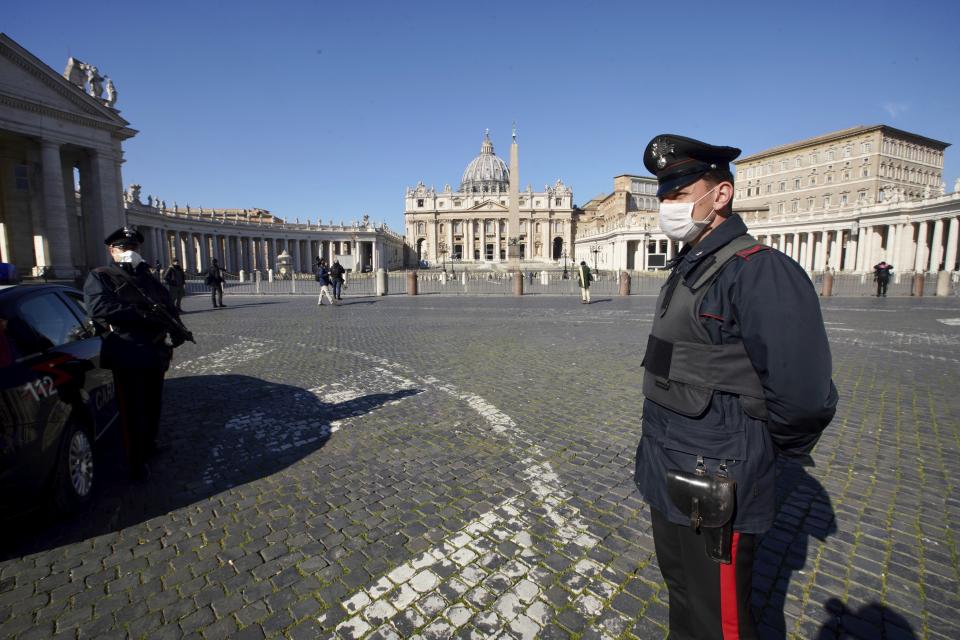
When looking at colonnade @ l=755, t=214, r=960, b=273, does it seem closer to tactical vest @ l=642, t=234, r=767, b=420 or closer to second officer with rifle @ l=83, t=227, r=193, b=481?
tactical vest @ l=642, t=234, r=767, b=420

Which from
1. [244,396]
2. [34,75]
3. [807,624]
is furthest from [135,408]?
[34,75]

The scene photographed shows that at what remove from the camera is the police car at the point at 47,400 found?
2.69 m

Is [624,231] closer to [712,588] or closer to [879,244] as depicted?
[879,244]

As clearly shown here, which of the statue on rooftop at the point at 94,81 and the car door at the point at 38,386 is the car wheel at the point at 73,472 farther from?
the statue on rooftop at the point at 94,81

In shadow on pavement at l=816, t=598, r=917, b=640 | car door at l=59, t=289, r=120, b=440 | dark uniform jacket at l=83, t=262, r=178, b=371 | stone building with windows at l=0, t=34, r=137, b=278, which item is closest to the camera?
shadow on pavement at l=816, t=598, r=917, b=640

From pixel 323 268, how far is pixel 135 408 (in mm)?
16278

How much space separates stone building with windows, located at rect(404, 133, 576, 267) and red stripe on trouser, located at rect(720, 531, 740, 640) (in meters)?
100

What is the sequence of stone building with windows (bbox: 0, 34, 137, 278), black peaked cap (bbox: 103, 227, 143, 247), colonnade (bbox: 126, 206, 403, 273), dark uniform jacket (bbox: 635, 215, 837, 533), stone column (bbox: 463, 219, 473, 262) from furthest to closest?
stone column (bbox: 463, 219, 473, 262)
colonnade (bbox: 126, 206, 403, 273)
stone building with windows (bbox: 0, 34, 137, 278)
black peaked cap (bbox: 103, 227, 143, 247)
dark uniform jacket (bbox: 635, 215, 837, 533)

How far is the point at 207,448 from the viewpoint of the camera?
446cm

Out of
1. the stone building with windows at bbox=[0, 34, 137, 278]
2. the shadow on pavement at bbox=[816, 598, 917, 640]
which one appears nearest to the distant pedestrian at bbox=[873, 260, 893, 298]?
the shadow on pavement at bbox=[816, 598, 917, 640]

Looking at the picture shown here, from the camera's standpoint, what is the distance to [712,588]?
1621 mm

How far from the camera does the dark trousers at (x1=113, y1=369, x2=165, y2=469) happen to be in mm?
3648

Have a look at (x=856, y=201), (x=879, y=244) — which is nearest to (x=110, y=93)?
(x=879, y=244)

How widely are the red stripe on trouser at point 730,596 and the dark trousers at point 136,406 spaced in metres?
4.02
